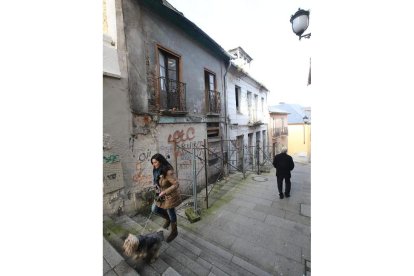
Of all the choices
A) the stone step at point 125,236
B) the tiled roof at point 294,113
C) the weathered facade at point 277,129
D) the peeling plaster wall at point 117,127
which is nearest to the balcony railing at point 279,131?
the weathered facade at point 277,129

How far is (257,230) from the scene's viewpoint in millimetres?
3145

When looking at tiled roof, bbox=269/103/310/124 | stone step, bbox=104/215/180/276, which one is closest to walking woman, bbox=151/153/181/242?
stone step, bbox=104/215/180/276

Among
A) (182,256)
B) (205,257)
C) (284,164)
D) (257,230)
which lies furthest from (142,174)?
(284,164)

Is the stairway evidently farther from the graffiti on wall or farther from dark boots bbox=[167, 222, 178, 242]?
the graffiti on wall

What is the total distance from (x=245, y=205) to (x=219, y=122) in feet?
11.9

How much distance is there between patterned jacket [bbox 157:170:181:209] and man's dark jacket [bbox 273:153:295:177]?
3172 millimetres

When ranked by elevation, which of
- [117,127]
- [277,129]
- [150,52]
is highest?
[150,52]

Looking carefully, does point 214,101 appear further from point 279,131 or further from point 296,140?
point 296,140

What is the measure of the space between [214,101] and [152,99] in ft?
10.9

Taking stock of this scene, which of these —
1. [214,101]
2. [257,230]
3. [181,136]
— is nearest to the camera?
[257,230]

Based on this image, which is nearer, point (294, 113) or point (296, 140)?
point (296, 140)

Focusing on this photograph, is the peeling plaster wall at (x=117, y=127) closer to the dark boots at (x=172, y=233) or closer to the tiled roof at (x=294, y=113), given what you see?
the dark boots at (x=172, y=233)
